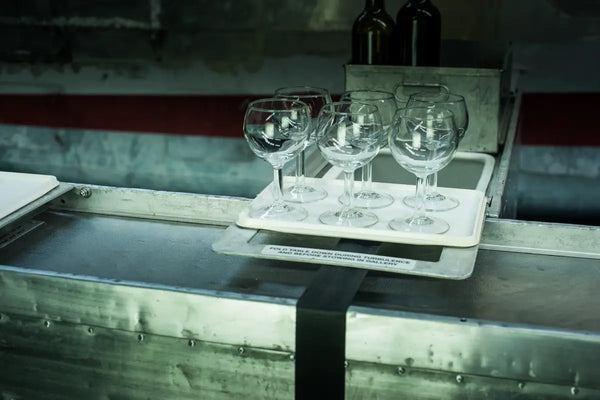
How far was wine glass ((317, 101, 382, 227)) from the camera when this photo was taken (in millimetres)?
1203

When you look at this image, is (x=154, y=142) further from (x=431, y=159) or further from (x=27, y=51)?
(x=431, y=159)

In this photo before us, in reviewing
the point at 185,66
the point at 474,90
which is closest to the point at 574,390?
the point at 474,90

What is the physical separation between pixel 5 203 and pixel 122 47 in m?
2.23

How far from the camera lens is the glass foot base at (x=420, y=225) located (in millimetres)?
1172

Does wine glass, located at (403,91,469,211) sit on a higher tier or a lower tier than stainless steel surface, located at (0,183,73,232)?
higher

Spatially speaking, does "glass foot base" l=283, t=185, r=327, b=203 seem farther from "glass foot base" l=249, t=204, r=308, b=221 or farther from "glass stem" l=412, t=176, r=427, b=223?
"glass stem" l=412, t=176, r=427, b=223

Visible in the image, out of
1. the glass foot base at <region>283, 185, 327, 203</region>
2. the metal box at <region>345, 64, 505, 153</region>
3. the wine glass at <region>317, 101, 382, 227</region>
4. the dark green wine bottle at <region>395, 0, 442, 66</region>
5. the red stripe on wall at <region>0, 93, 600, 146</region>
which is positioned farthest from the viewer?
the red stripe on wall at <region>0, 93, 600, 146</region>

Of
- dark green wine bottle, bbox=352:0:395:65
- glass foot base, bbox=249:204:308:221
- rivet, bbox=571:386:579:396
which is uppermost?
dark green wine bottle, bbox=352:0:395:65

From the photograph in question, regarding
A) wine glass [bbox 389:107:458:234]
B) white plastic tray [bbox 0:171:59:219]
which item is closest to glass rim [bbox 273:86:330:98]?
wine glass [bbox 389:107:458:234]

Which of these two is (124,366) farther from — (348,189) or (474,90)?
(474,90)

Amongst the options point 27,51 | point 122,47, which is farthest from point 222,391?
point 27,51

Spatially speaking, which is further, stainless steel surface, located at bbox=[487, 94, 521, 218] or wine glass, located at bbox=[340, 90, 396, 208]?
stainless steel surface, located at bbox=[487, 94, 521, 218]

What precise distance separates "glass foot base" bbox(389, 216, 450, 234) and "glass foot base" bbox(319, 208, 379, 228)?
0.12 feet

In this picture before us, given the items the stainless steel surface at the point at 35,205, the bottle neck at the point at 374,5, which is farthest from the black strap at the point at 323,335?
the bottle neck at the point at 374,5
